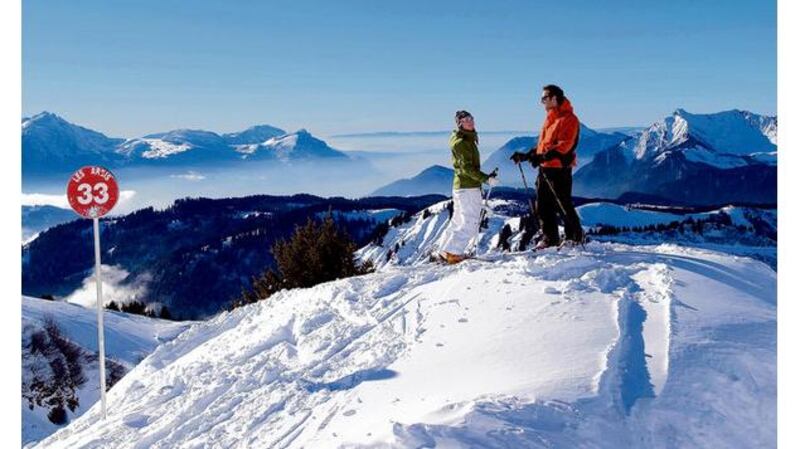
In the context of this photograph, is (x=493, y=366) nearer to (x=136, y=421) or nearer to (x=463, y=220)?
(x=136, y=421)

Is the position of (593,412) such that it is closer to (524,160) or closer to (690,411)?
(690,411)

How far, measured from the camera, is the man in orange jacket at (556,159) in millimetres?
11727

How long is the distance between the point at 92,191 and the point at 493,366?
780 centimetres

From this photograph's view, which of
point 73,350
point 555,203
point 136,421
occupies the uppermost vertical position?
point 555,203

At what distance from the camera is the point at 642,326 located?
8.41 m

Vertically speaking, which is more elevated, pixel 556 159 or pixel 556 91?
pixel 556 91

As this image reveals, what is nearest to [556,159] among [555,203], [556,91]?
[555,203]

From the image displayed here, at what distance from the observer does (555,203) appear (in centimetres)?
1251

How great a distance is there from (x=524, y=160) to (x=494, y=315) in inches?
160

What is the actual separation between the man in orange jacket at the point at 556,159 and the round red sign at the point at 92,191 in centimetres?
765

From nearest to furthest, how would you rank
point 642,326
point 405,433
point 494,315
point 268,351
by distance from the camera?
point 405,433 → point 642,326 → point 494,315 → point 268,351
